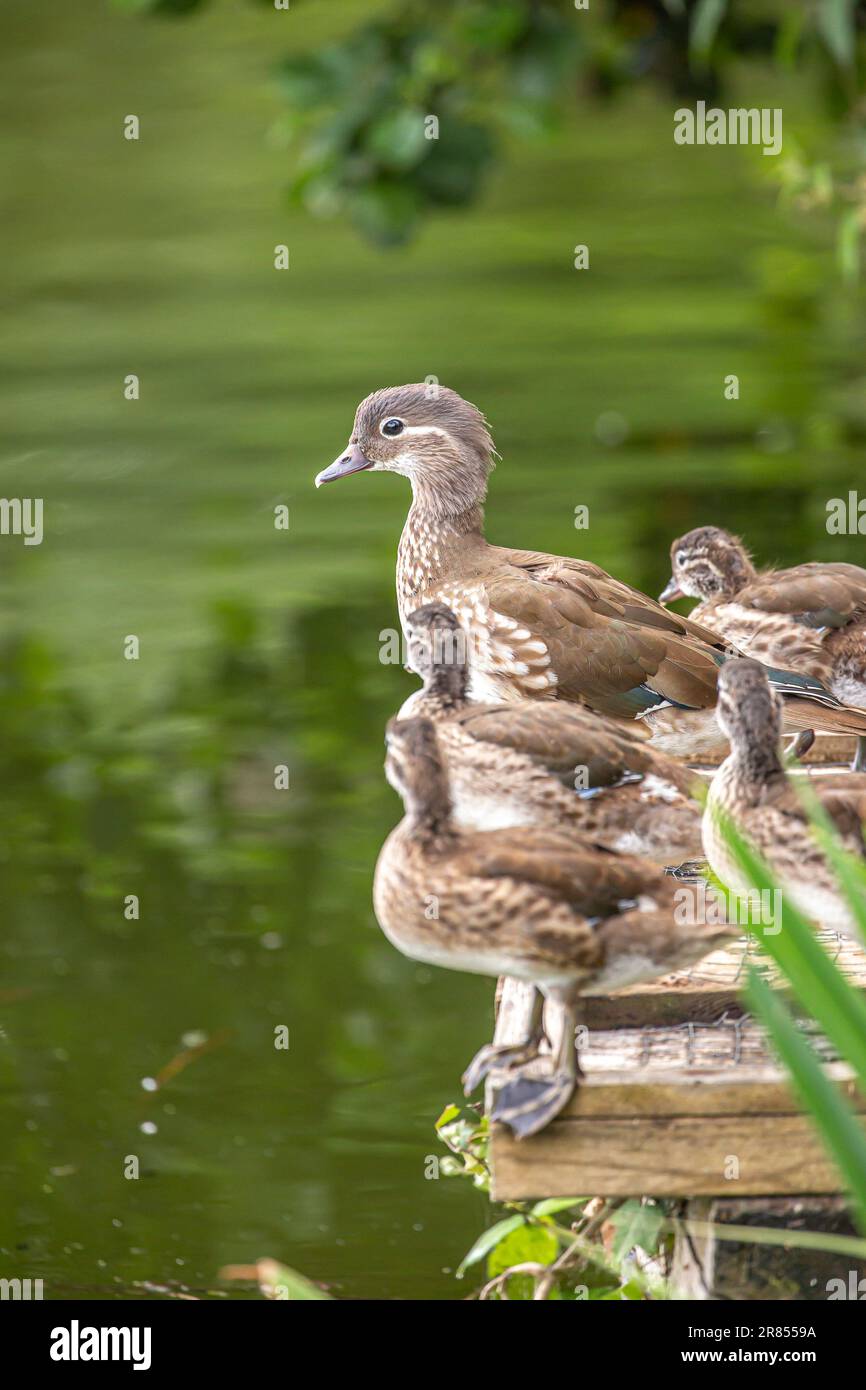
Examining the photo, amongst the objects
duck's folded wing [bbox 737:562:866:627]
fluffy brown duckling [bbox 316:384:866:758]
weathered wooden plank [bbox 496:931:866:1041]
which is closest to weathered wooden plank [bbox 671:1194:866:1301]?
weathered wooden plank [bbox 496:931:866:1041]

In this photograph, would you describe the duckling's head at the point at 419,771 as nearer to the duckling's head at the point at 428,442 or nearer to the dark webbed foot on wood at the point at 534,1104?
the dark webbed foot on wood at the point at 534,1104

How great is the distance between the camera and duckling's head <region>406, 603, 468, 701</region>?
11.3 feet

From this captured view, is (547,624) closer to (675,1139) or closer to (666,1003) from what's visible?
(666,1003)

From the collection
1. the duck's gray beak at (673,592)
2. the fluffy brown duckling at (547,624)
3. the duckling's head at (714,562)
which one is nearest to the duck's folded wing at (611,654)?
the fluffy brown duckling at (547,624)

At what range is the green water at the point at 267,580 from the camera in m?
5.05

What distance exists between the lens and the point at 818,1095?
207 centimetres

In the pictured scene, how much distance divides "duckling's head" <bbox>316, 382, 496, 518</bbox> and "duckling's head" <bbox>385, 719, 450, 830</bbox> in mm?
1306

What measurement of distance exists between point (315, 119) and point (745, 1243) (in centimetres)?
651

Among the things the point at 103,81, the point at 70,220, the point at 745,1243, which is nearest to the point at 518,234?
the point at 70,220

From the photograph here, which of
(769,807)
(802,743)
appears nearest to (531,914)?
(769,807)

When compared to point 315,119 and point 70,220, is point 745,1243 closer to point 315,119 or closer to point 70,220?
point 315,119

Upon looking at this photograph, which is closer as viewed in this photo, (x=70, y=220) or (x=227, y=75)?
(x=70, y=220)

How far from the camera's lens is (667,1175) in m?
3.00

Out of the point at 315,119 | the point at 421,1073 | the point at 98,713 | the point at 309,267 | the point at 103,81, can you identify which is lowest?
the point at 421,1073
